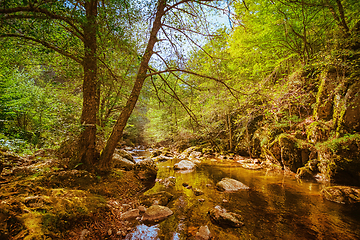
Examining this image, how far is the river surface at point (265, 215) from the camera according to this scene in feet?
9.21

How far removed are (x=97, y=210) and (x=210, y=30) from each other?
5185 mm

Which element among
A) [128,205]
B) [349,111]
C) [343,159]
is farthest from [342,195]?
[128,205]

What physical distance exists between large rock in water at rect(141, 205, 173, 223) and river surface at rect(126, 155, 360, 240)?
13cm

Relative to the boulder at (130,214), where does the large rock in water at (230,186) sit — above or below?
below

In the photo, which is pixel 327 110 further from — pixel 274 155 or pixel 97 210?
pixel 97 210

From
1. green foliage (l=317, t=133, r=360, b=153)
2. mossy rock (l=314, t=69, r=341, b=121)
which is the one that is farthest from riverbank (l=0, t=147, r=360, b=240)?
mossy rock (l=314, t=69, r=341, b=121)

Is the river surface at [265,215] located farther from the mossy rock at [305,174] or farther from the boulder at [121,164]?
the boulder at [121,164]

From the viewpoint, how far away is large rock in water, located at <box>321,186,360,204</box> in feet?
13.3

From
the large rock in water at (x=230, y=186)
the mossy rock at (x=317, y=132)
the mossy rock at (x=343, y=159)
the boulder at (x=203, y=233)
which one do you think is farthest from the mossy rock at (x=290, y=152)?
the boulder at (x=203, y=233)

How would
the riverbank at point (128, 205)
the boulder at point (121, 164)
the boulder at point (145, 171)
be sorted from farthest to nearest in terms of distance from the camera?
the boulder at point (145, 171) < the boulder at point (121, 164) < the riverbank at point (128, 205)

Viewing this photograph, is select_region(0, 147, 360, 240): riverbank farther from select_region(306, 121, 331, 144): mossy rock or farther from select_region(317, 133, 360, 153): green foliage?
select_region(306, 121, 331, 144): mossy rock

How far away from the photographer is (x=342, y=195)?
164 inches

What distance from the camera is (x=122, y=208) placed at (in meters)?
3.40

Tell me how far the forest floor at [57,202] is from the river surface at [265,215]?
2.43ft
